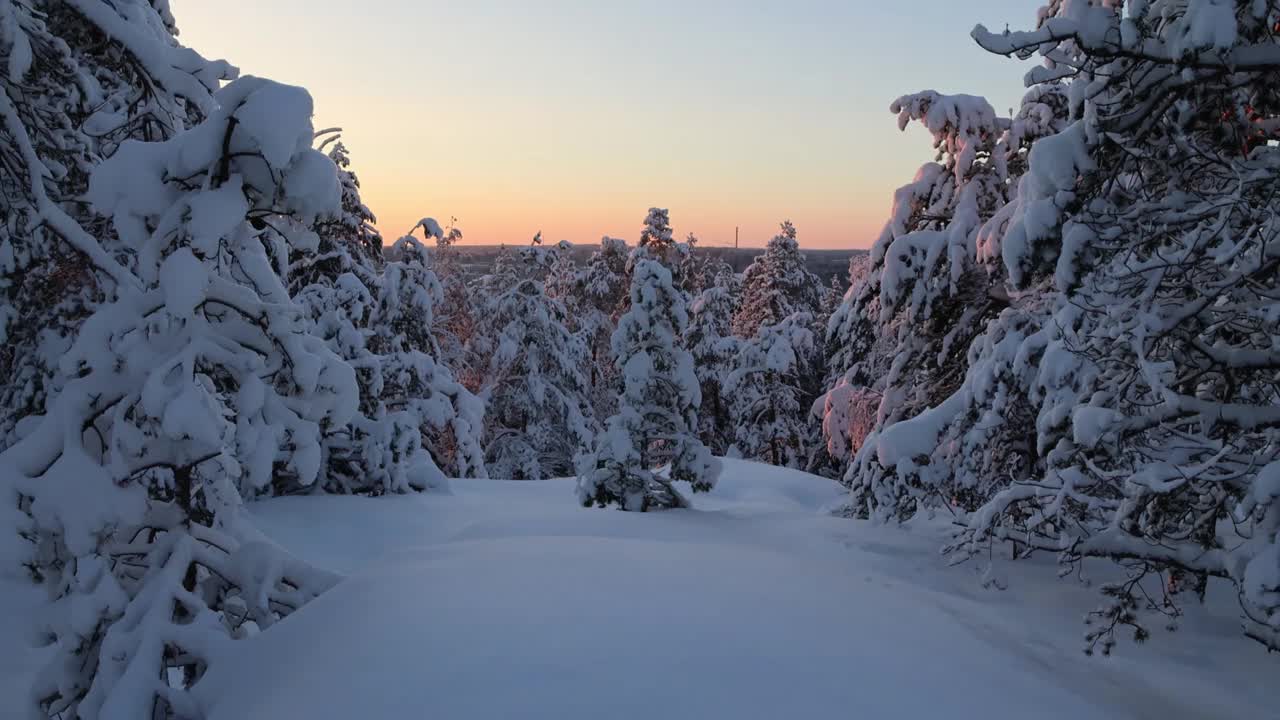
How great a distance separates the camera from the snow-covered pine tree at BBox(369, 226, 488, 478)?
1736cm

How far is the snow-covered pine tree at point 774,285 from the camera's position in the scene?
38.8m

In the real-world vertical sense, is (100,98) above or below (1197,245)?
above

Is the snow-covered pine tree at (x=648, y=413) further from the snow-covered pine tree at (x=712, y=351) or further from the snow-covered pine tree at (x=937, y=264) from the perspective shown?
the snow-covered pine tree at (x=712, y=351)

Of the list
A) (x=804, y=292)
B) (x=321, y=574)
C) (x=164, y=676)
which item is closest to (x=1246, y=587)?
(x=321, y=574)

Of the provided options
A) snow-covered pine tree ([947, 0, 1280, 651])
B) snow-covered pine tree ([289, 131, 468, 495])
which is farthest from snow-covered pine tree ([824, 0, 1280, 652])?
snow-covered pine tree ([289, 131, 468, 495])

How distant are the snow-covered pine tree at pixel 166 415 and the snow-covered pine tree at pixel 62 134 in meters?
0.59

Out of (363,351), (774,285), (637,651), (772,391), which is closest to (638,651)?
(637,651)

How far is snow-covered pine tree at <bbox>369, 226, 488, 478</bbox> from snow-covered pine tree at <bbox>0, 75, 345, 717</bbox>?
12024mm

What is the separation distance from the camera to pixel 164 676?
419 centimetres

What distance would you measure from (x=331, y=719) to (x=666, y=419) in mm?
11873

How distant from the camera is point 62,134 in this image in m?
7.43

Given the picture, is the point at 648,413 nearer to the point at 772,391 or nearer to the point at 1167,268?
the point at 1167,268

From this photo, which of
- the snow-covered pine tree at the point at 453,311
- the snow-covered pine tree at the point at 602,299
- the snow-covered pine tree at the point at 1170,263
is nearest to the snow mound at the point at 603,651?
the snow-covered pine tree at the point at 1170,263

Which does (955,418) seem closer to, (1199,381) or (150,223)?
(1199,381)
